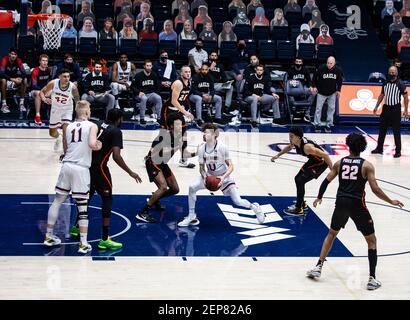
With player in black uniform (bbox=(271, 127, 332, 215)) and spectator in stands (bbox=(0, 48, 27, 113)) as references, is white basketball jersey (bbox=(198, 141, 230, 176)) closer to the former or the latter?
player in black uniform (bbox=(271, 127, 332, 215))

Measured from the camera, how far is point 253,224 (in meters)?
12.5

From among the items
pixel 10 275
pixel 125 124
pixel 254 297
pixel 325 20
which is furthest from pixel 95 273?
pixel 325 20

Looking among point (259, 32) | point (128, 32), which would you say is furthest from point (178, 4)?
point (259, 32)

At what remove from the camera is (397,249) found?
1148cm

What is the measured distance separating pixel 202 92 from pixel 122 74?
82.4 inches

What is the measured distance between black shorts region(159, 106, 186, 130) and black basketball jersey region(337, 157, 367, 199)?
450 centimetres

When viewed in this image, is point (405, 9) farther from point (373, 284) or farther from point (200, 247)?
point (373, 284)

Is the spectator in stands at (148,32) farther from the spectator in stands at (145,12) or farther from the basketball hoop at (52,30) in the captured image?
the basketball hoop at (52,30)

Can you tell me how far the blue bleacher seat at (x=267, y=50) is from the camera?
2286 centimetres

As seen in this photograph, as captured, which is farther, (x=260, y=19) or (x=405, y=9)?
(x=405, y=9)

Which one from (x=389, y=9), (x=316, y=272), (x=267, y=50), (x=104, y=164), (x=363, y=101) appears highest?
(x=389, y=9)

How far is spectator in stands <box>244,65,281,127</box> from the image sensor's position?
21.2m

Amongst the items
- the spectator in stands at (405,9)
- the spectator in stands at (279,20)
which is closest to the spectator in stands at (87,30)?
the spectator in stands at (279,20)

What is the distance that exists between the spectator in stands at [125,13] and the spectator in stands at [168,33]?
3.37 feet
